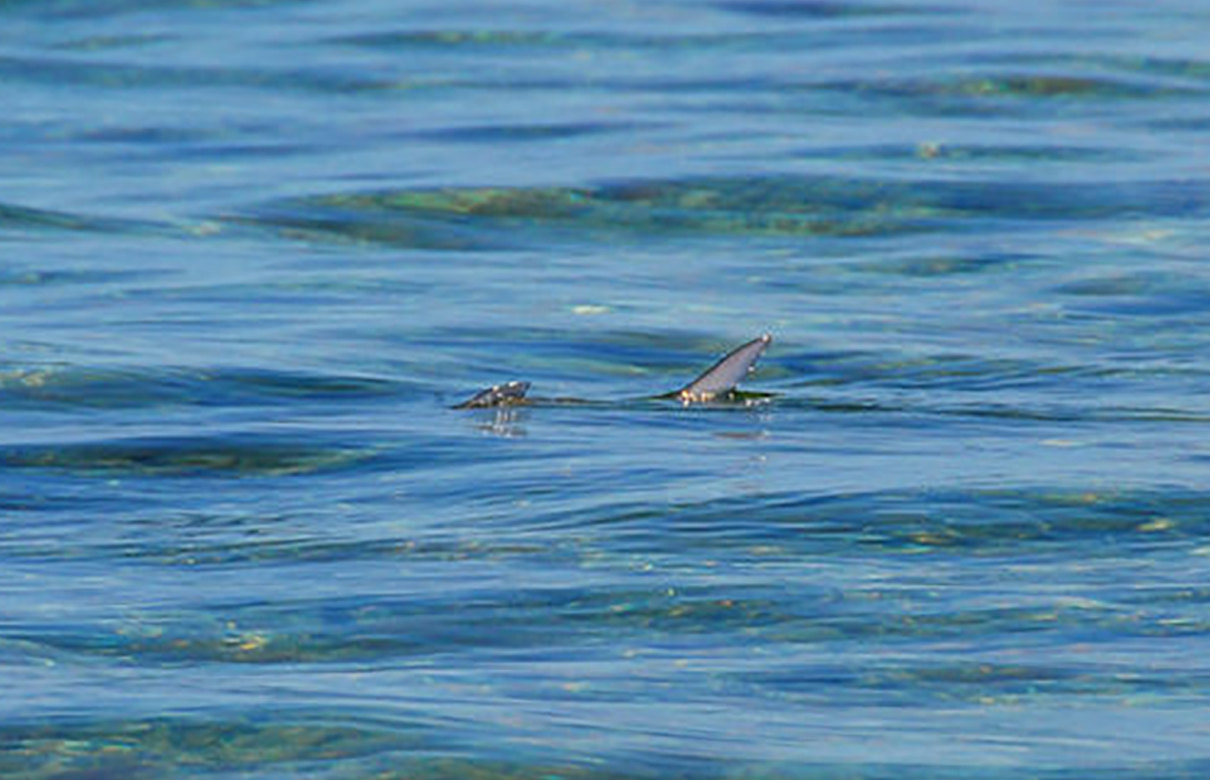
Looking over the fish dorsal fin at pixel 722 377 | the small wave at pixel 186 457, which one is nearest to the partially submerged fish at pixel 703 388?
the fish dorsal fin at pixel 722 377

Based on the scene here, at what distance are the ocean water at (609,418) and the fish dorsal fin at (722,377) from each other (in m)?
0.13

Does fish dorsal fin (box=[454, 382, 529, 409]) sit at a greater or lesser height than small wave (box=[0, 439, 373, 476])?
greater

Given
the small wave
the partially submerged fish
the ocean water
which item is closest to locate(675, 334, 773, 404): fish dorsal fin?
the partially submerged fish

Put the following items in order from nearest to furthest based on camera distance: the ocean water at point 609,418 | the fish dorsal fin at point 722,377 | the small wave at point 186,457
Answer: the ocean water at point 609,418
the small wave at point 186,457
the fish dorsal fin at point 722,377

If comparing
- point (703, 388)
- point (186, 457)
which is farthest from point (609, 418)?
point (186, 457)

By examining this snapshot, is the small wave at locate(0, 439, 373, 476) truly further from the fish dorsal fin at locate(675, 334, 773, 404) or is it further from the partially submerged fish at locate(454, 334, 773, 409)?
the fish dorsal fin at locate(675, 334, 773, 404)

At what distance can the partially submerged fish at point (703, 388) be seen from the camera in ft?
25.0

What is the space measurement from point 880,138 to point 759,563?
6.99 m

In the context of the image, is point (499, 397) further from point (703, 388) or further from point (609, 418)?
point (703, 388)

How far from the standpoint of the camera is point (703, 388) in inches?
305

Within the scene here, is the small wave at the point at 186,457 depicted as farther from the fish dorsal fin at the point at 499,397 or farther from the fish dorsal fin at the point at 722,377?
the fish dorsal fin at the point at 722,377

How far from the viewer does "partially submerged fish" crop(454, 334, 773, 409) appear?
300 inches

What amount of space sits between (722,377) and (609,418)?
0.30 meters

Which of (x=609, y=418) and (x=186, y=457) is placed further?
(x=609, y=418)
